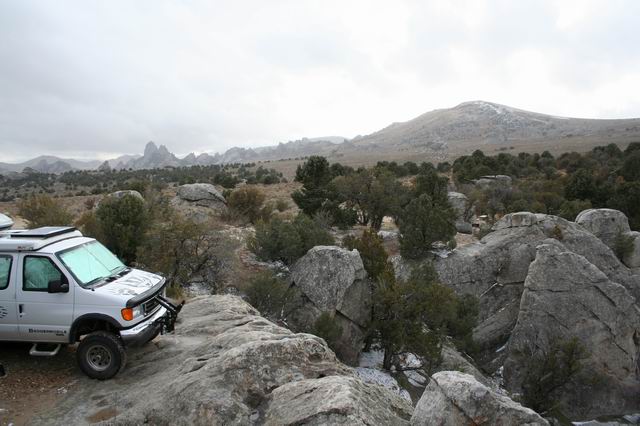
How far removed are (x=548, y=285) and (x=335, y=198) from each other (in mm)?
13211

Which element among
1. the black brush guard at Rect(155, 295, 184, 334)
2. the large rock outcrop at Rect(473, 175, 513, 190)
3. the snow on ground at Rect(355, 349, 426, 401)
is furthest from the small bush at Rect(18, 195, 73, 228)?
the large rock outcrop at Rect(473, 175, 513, 190)

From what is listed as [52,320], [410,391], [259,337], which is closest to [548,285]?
[410,391]

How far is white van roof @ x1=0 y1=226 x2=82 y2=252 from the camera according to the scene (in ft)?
21.4

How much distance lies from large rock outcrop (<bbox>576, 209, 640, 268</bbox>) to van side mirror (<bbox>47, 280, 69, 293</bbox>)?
2217 cm

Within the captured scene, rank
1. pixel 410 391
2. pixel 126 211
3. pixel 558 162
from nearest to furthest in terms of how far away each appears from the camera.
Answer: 1. pixel 410 391
2. pixel 126 211
3. pixel 558 162

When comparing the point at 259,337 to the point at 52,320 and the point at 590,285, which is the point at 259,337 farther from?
the point at 590,285

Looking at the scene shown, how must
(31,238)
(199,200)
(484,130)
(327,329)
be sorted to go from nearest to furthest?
(31,238) < (327,329) < (199,200) < (484,130)

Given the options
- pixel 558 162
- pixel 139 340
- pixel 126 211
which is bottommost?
pixel 139 340

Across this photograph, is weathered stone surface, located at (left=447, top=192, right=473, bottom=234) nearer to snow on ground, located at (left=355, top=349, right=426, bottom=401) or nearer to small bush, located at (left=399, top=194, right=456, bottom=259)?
small bush, located at (left=399, top=194, right=456, bottom=259)

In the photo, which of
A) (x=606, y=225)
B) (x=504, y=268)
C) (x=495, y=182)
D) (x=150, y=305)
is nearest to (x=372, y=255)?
(x=504, y=268)

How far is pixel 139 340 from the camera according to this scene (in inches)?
255

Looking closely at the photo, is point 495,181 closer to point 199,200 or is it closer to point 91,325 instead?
point 199,200

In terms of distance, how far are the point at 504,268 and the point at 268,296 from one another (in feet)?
34.9

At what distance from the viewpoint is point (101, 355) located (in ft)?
21.5
